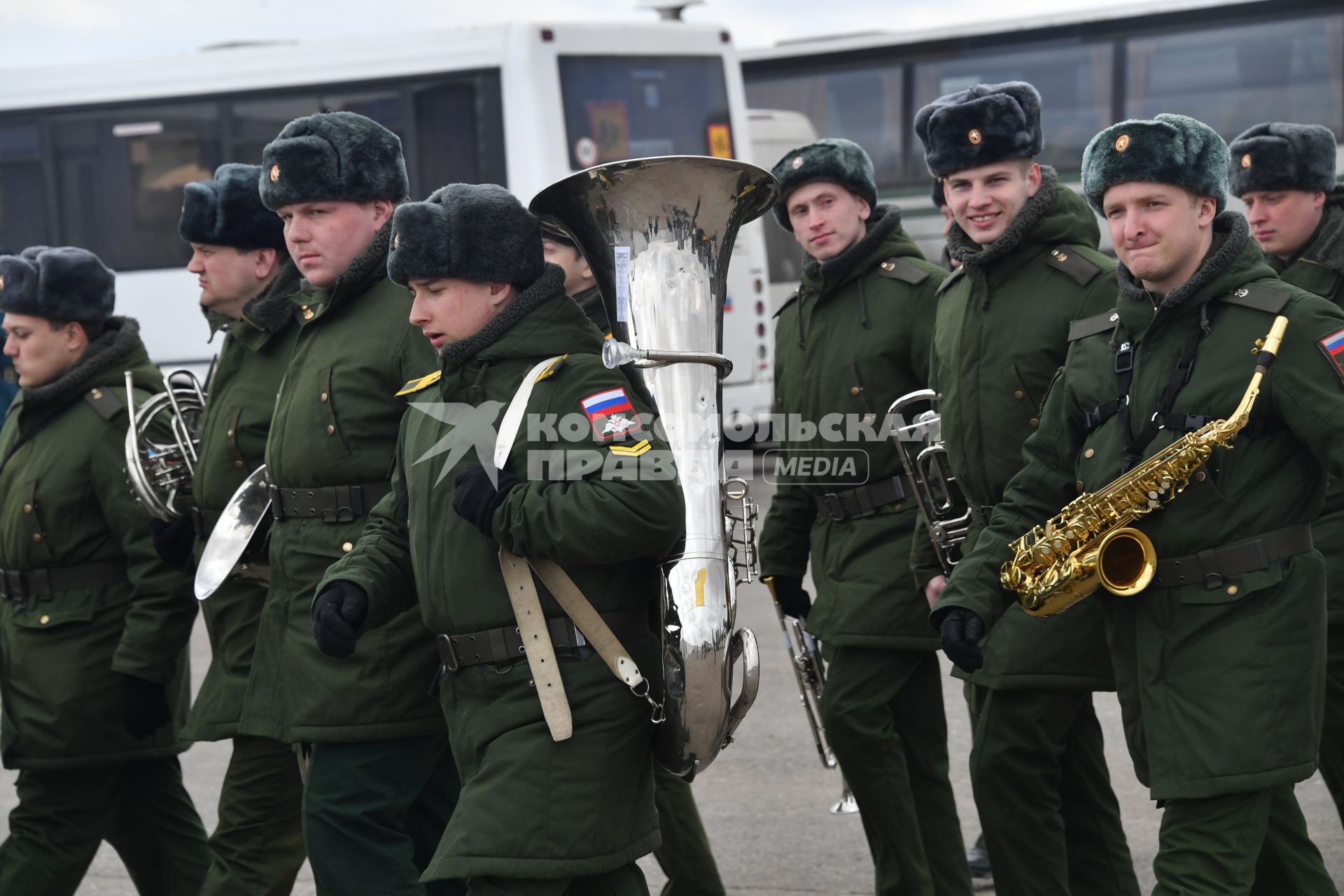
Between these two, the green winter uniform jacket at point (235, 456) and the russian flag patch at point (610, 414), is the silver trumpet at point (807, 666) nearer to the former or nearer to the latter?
the green winter uniform jacket at point (235, 456)

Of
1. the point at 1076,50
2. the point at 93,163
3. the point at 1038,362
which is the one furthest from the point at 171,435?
the point at 1076,50

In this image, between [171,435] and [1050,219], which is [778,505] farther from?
[171,435]

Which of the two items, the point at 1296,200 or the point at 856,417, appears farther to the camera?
the point at 1296,200

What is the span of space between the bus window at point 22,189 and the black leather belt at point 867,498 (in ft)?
39.1

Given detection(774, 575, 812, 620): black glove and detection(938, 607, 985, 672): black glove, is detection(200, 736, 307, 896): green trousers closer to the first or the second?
detection(774, 575, 812, 620): black glove

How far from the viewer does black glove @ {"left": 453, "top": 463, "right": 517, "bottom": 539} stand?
364 cm

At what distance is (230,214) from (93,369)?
2.17 ft

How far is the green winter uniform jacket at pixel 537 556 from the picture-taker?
3600mm

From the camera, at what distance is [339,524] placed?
14.5 feet

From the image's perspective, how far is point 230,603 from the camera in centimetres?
489

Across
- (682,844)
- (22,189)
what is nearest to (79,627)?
(682,844)

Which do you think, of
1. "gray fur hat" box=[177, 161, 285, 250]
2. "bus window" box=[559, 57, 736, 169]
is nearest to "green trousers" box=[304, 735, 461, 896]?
"gray fur hat" box=[177, 161, 285, 250]

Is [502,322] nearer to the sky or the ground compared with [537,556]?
nearer to the sky

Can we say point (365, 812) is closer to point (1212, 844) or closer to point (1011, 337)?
point (1212, 844)
